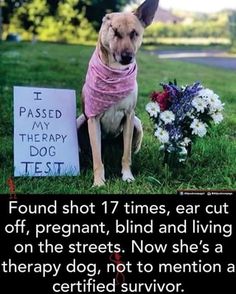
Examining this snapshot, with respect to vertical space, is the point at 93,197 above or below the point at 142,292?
above

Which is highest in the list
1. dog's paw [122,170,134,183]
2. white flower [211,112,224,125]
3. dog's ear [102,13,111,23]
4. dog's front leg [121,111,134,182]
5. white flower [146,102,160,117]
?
dog's ear [102,13,111,23]

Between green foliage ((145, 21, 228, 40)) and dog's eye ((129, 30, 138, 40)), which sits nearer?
dog's eye ((129, 30, 138, 40))

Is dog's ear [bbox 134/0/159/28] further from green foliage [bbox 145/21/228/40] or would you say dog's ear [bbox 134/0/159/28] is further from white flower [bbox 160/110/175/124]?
white flower [bbox 160/110/175/124]

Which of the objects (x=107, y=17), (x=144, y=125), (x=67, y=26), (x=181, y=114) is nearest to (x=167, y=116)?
(x=181, y=114)

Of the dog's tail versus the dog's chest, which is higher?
the dog's chest

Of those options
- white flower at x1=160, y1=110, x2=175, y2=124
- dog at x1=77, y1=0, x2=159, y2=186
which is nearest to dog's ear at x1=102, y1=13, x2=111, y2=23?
dog at x1=77, y1=0, x2=159, y2=186

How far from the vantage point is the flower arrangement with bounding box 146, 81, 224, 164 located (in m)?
2.80

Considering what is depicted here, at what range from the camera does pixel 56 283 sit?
8.10 feet

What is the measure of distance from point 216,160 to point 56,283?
709mm

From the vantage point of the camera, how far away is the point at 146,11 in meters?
2.70

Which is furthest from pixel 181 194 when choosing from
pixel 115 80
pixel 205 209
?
pixel 115 80

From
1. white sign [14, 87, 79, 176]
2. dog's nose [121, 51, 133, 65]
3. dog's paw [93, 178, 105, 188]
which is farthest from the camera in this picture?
white sign [14, 87, 79, 176]

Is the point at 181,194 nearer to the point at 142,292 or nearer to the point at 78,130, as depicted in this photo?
the point at 142,292

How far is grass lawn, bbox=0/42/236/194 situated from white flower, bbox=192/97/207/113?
0.12m
